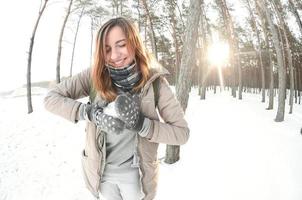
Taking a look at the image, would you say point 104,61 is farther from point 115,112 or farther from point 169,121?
point 169,121

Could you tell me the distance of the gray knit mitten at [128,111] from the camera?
1854 millimetres

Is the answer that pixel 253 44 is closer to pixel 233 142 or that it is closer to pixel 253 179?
pixel 233 142

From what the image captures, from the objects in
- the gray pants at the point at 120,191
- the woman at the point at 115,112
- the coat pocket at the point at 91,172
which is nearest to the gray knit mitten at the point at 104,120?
the woman at the point at 115,112

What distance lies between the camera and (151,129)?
207cm

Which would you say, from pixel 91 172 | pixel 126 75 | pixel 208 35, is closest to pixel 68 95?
pixel 126 75

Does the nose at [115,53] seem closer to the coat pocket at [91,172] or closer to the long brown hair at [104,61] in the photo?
the long brown hair at [104,61]

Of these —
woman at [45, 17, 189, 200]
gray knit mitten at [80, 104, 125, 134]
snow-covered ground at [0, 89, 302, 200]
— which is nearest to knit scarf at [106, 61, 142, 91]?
woman at [45, 17, 189, 200]

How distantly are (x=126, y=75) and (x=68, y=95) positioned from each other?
1.67 feet

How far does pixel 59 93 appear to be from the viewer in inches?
91.4

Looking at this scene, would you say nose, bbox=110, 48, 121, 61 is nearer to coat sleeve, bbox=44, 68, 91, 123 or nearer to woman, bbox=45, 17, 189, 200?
woman, bbox=45, 17, 189, 200

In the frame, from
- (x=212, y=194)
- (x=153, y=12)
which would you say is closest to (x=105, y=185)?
(x=212, y=194)

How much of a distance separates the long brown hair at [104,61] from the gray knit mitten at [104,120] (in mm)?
155

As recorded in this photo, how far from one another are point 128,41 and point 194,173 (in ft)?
15.3

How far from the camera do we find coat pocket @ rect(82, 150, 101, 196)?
229 cm
